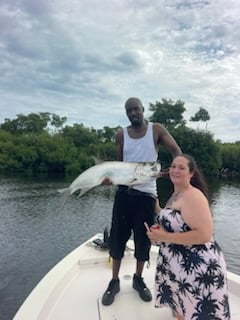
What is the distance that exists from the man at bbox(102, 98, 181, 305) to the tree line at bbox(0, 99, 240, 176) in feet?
123

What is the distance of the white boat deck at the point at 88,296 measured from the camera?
281 cm

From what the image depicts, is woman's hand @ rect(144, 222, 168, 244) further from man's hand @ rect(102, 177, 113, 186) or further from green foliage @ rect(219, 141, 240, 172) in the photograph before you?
green foliage @ rect(219, 141, 240, 172)

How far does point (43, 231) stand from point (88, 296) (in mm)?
10924

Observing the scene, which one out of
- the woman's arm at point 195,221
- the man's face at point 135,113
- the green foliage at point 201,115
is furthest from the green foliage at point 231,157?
the woman's arm at point 195,221

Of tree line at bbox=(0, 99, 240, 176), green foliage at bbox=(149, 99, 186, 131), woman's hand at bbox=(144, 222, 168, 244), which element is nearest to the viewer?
woman's hand at bbox=(144, 222, 168, 244)

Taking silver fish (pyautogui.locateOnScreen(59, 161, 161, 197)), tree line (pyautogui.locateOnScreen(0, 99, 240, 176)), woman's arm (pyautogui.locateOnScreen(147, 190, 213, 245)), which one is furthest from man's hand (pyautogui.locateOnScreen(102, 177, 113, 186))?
tree line (pyautogui.locateOnScreen(0, 99, 240, 176))

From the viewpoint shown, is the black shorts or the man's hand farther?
the black shorts

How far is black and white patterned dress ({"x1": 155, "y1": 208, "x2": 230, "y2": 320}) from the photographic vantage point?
2041 millimetres

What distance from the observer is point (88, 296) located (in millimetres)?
3186

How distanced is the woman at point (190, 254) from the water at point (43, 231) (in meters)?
4.57

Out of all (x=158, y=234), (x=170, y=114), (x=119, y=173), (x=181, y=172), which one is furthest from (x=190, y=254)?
(x=170, y=114)

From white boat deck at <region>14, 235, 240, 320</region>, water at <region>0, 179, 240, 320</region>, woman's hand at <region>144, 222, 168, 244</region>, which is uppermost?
woman's hand at <region>144, 222, 168, 244</region>

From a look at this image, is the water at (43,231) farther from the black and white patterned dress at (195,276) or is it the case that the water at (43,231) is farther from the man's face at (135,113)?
the black and white patterned dress at (195,276)

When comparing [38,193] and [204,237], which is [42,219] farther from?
[204,237]
